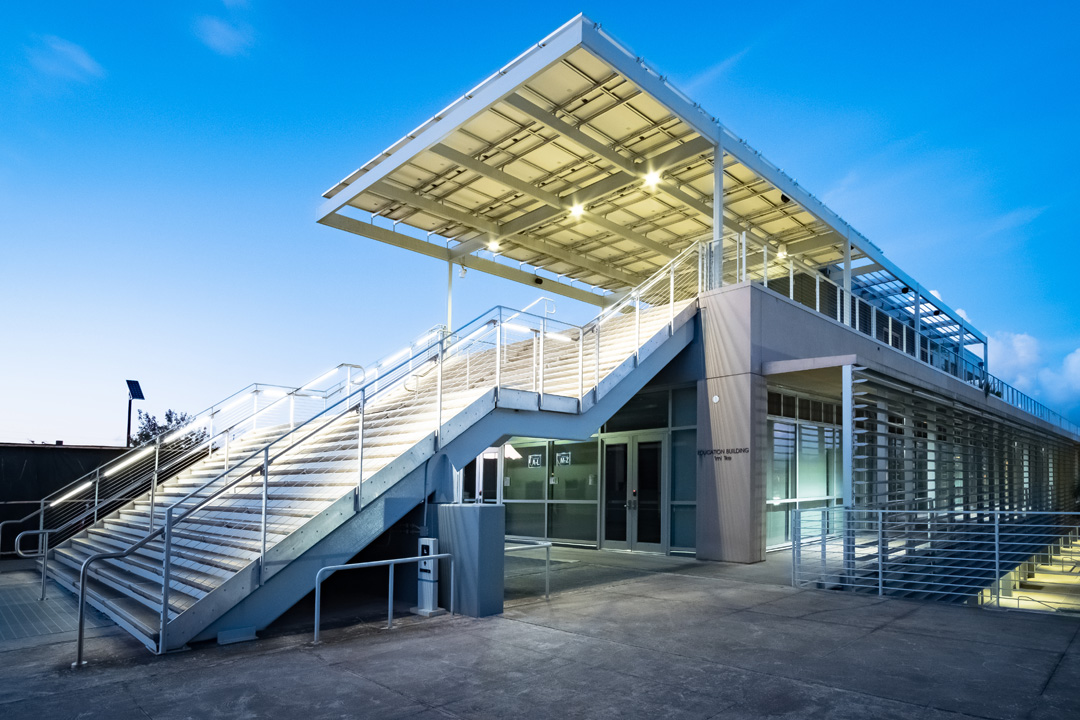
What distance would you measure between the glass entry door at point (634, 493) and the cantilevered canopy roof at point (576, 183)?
4.40m

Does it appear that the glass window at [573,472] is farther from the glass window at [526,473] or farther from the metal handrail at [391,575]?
the metal handrail at [391,575]

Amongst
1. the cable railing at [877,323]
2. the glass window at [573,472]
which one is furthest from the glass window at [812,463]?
the glass window at [573,472]

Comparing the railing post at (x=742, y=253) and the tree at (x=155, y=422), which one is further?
the tree at (x=155, y=422)

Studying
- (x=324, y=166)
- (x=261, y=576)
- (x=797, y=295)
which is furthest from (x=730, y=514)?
(x=324, y=166)

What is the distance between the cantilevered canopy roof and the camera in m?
12.2

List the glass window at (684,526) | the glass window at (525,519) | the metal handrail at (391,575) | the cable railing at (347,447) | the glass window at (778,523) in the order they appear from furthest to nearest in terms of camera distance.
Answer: the glass window at (525,519) → the glass window at (778,523) → the glass window at (684,526) → the cable railing at (347,447) → the metal handrail at (391,575)

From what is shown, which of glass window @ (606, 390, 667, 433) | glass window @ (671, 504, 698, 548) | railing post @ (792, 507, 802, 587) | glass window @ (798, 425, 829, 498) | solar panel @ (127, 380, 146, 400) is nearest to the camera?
railing post @ (792, 507, 802, 587)

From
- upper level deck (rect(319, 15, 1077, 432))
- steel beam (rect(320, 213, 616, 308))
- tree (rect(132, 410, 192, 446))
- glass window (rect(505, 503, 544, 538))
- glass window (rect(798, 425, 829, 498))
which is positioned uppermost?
upper level deck (rect(319, 15, 1077, 432))

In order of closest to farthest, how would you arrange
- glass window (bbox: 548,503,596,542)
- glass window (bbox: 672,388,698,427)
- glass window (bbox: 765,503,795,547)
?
glass window (bbox: 672,388,698,427) → glass window (bbox: 765,503,795,547) → glass window (bbox: 548,503,596,542)

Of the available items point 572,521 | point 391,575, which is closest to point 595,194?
point 572,521

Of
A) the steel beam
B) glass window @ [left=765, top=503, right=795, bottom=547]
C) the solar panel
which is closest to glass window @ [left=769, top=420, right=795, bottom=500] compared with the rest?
glass window @ [left=765, top=503, right=795, bottom=547]

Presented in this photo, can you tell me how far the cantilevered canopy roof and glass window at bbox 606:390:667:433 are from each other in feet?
11.1

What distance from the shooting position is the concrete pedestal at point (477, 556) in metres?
7.59

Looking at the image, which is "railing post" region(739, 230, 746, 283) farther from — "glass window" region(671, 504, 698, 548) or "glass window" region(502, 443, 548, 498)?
→ "glass window" region(502, 443, 548, 498)
